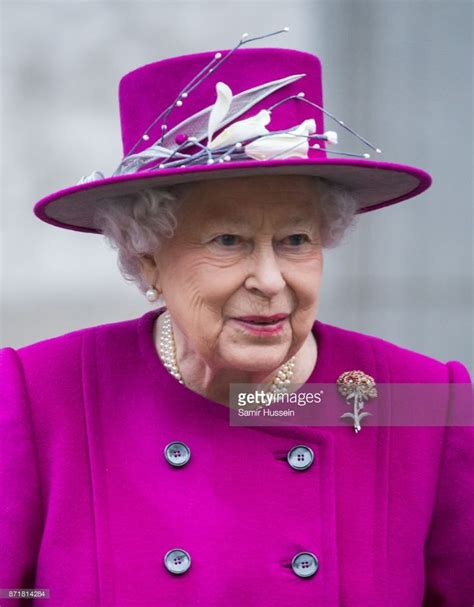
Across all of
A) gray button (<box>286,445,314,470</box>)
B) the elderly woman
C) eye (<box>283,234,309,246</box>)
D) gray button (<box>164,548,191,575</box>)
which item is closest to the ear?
the elderly woman

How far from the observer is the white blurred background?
215 inches

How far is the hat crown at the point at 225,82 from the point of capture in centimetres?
258

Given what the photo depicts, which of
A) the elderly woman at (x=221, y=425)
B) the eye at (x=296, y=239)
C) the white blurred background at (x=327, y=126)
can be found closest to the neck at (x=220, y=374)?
the elderly woman at (x=221, y=425)

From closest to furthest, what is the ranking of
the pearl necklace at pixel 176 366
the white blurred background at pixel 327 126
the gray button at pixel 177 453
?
the gray button at pixel 177 453, the pearl necklace at pixel 176 366, the white blurred background at pixel 327 126

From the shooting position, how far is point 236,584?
8.30 ft

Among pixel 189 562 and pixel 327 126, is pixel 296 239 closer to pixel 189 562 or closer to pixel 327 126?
pixel 189 562

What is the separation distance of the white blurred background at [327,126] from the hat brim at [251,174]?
266 cm

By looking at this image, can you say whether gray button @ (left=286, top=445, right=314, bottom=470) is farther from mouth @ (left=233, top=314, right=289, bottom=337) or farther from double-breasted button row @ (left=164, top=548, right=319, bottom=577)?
mouth @ (left=233, top=314, right=289, bottom=337)

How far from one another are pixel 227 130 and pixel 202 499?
77 cm

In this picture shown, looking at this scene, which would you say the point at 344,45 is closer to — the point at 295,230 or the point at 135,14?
the point at 135,14

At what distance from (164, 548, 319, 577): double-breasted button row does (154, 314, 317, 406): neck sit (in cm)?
35

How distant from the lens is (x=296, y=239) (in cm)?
256

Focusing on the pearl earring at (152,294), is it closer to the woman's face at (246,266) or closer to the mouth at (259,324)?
the woman's face at (246,266)

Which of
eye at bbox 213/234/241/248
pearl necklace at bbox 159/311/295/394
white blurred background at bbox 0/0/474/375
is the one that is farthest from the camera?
white blurred background at bbox 0/0/474/375
